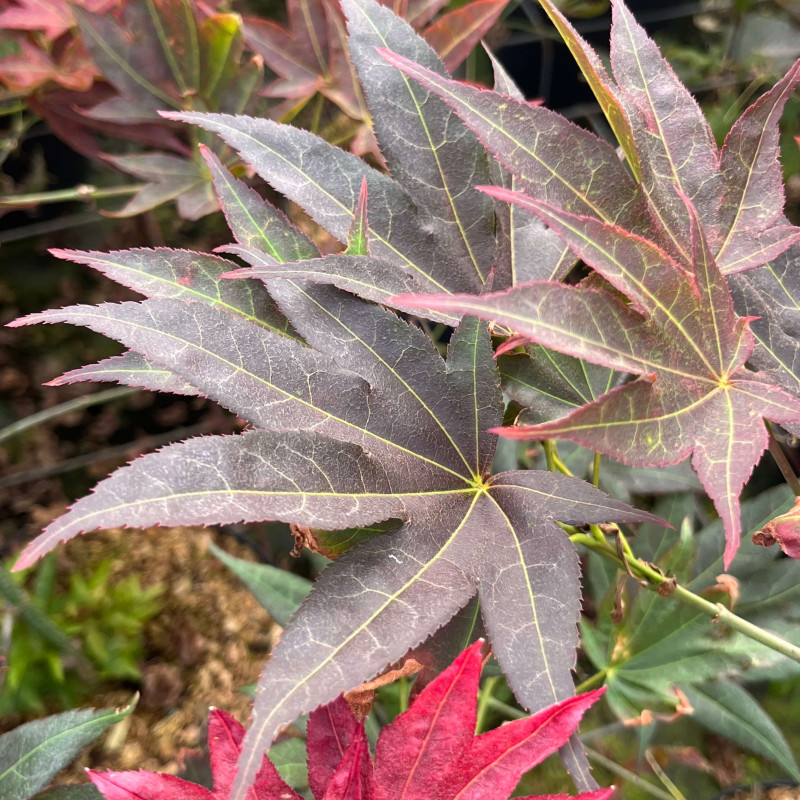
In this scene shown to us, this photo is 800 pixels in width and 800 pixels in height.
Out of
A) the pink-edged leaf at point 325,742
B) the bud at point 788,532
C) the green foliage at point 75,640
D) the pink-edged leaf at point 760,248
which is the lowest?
the green foliage at point 75,640

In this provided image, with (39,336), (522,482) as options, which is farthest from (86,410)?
(522,482)

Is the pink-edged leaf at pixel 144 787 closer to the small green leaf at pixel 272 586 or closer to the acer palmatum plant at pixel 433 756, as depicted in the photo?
the acer palmatum plant at pixel 433 756

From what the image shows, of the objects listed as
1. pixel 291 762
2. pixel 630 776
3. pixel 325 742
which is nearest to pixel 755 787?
pixel 630 776

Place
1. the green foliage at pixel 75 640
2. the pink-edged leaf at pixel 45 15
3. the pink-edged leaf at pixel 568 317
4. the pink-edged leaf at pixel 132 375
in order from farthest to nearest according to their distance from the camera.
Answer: the green foliage at pixel 75 640
the pink-edged leaf at pixel 45 15
the pink-edged leaf at pixel 132 375
the pink-edged leaf at pixel 568 317

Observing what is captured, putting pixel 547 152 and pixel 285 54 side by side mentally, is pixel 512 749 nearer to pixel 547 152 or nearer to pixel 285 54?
pixel 547 152

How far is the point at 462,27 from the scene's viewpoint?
2.06 feet

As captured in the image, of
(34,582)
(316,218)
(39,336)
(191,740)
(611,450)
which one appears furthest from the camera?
(39,336)

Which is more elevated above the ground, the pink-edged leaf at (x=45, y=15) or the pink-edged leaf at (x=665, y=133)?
the pink-edged leaf at (x=45, y=15)

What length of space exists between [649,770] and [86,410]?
1.05 meters

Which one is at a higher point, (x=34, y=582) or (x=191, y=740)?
(x=34, y=582)

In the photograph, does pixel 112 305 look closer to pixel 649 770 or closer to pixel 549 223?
pixel 549 223

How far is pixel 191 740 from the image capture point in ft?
2.89

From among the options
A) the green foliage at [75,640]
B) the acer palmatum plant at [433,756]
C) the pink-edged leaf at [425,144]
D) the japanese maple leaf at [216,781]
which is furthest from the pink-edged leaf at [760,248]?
the green foliage at [75,640]

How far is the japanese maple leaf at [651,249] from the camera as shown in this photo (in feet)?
0.88
